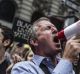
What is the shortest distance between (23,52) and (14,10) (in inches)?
708

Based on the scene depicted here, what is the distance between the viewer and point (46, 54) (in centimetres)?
276

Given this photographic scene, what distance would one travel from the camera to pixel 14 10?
23.5 meters

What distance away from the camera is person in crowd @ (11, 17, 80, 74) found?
2418mm

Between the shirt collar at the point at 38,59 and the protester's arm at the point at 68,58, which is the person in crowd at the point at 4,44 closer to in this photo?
the shirt collar at the point at 38,59

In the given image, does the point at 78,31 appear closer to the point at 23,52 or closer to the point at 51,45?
the point at 51,45

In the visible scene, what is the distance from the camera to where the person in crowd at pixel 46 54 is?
242 cm

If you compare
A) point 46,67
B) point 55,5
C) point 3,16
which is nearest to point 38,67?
point 46,67

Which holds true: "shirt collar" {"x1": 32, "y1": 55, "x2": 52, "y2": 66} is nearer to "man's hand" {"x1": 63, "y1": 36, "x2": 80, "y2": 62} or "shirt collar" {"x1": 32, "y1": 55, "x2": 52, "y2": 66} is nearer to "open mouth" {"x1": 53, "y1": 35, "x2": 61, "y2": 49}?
"open mouth" {"x1": 53, "y1": 35, "x2": 61, "y2": 49}

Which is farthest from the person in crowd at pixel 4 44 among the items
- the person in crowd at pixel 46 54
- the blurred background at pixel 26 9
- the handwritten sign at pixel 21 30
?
the blurred background at pixel 26 9

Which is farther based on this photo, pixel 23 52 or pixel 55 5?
pixel 55 5

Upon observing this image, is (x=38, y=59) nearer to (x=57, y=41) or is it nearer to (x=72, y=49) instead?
(x=57, y=41)

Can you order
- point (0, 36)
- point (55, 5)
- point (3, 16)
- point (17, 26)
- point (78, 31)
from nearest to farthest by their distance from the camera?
point (78, 31)
point (0, 36)
point (17, 26)
point (3, 16)
point (55, 5)

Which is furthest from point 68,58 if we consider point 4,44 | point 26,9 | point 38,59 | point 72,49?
point 26,9

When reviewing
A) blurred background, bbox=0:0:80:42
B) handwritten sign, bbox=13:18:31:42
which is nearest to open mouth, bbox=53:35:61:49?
handwritten sign, bbox=13:18:31:42
